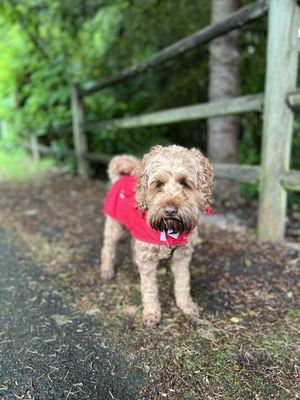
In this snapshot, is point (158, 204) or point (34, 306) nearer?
point (158, 204)

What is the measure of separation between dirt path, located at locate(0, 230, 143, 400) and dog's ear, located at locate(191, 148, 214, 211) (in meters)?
1.19

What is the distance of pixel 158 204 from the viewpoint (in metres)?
2.31

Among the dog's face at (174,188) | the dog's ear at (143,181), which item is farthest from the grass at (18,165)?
the dog's face at (174,188)

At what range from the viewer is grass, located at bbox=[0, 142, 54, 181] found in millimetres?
8827

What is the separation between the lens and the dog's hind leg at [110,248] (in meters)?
3.36

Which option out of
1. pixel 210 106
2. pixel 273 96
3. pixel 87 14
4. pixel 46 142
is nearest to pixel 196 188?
pixel 273 96

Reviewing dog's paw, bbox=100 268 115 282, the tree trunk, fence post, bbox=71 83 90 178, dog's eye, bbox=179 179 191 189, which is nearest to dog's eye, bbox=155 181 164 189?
dog's eye, bbox=179 179 191 189

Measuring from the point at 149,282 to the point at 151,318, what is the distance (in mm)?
265

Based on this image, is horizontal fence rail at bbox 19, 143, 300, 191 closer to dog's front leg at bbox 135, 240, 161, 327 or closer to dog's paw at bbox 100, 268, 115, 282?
dog's front leg at bbox 135, 240, 161, 327

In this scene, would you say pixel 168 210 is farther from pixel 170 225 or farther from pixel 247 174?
pixel 247 174

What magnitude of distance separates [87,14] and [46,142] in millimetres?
5558

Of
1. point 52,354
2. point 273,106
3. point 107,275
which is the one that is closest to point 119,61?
point 273,106

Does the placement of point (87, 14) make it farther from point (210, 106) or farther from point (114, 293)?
point (114, 293)

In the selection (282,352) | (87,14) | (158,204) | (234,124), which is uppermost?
(87,14)
